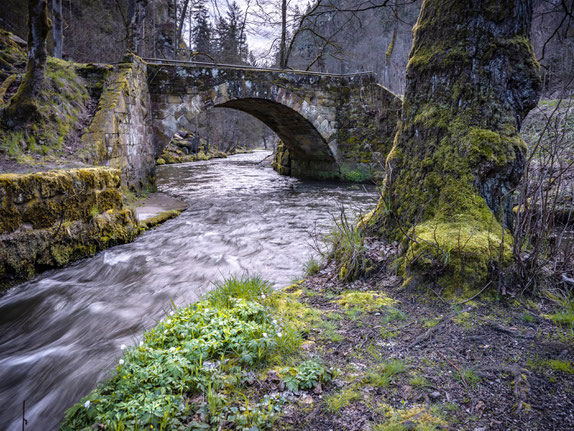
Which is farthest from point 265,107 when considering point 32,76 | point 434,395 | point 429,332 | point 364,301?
point 434,395

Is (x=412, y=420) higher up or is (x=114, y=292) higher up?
(x=412, y=420)

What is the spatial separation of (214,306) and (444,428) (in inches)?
67.7

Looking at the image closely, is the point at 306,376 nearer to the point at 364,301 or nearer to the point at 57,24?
the point at 364,301

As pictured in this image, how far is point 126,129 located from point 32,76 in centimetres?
223

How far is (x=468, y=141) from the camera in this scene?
9.73 ft

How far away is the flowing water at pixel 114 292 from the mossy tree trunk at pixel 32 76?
A: 2.59 metres

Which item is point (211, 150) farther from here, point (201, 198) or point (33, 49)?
point (33, 49)

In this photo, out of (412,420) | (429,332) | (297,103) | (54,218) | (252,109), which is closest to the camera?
(412,420)

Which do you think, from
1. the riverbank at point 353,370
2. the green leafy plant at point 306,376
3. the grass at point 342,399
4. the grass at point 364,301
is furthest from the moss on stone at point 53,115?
the grass at point 342,399

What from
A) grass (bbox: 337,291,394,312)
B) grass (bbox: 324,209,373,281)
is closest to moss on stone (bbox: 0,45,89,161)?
grass (bbox: 324,209,373,281)

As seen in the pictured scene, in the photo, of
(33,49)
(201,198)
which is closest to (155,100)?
(201,198)

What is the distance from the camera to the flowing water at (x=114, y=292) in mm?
2424

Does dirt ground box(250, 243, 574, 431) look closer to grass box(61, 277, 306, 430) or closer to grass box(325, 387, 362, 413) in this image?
grass box(325, 387, 362, 413)

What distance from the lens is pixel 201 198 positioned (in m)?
10.0
